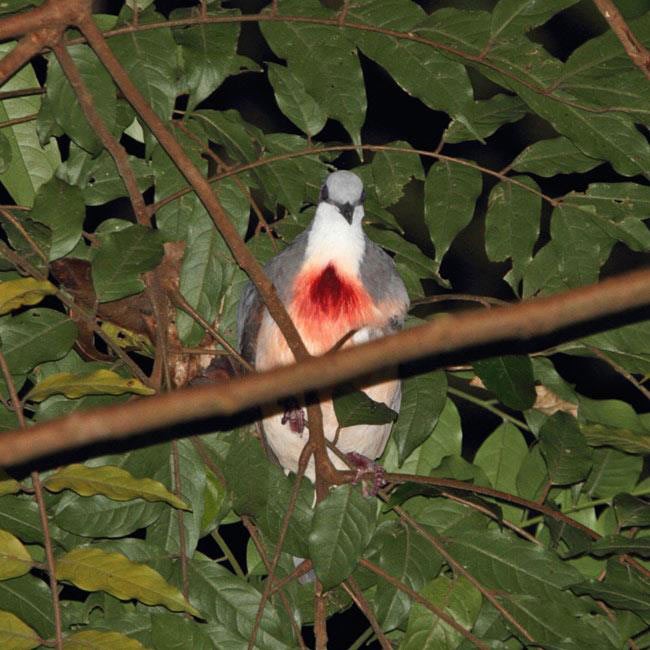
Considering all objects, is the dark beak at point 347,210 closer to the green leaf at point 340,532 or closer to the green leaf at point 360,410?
the green leaf at point 360,410

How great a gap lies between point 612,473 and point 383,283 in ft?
2.64

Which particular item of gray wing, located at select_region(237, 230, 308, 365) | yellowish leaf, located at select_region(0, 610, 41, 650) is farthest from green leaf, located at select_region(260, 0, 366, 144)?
yellowish leaf, located at select_region(0, 610, 41, 650)

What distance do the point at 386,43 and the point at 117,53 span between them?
2.03ft

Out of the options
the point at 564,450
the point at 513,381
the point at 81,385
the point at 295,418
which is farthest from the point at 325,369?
the point at 295,418

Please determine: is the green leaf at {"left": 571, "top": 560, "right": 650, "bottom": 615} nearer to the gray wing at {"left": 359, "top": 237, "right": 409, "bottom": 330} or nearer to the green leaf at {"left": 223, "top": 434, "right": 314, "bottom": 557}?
the green leaf at {"left": 223, "top": 434, "right": 314, "bottom": 557}

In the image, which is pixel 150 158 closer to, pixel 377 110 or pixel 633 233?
pixel 633 233

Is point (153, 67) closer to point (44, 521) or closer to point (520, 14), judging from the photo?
point (520, 14)

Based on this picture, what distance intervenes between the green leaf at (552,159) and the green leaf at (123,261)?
3.15 feet

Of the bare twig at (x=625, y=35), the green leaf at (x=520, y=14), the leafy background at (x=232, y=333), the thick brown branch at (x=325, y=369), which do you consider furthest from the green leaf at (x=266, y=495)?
the thick brown branch at (x=325, y=369)

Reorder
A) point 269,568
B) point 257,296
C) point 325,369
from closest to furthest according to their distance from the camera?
point 325,369 < point 269,568 < point 257,296

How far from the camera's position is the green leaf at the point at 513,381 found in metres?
2.75

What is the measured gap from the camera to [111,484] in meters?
2.38

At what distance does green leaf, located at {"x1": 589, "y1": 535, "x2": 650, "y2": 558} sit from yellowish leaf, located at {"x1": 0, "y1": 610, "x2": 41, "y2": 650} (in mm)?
1206

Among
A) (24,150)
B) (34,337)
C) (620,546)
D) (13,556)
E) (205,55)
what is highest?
(205,55)
